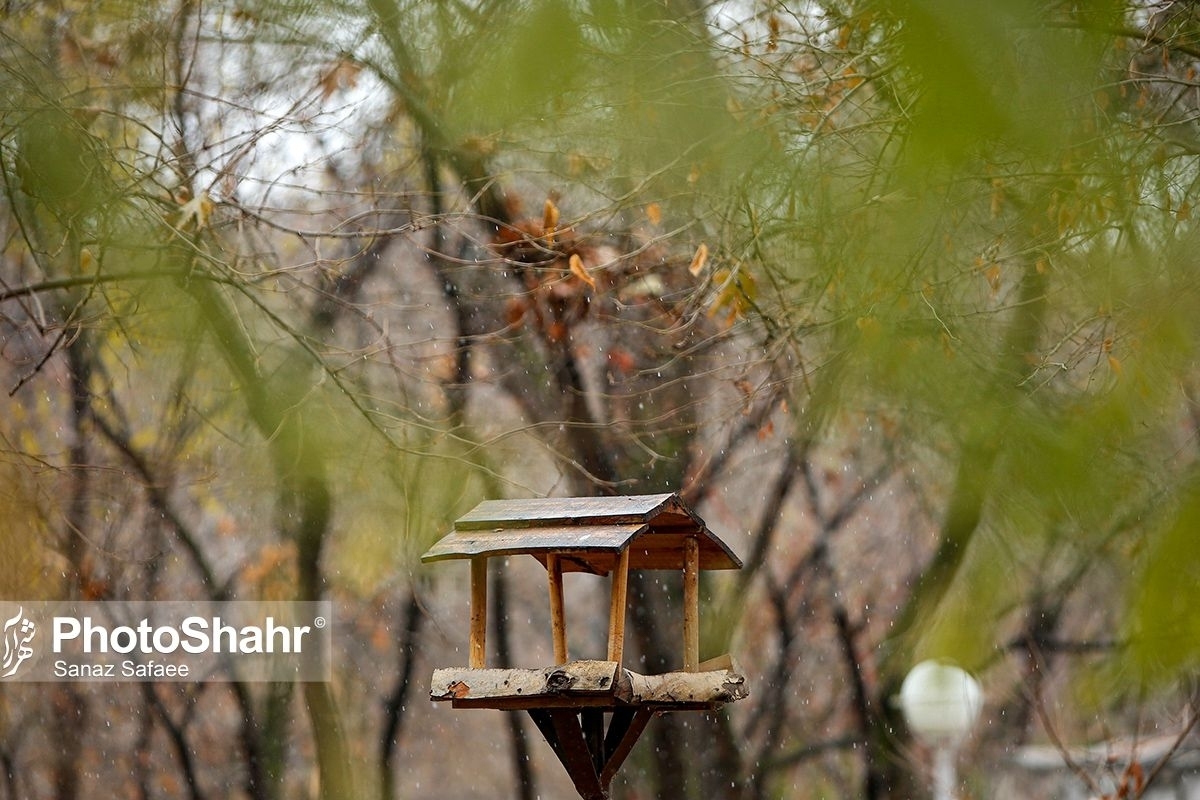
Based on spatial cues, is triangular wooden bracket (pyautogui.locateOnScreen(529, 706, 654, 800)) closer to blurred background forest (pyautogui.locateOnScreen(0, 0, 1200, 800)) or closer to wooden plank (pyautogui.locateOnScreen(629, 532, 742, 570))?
wooden plank (pyautogui.locateOnScreen(629, 532, 742, 570))

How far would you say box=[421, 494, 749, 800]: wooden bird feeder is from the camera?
233 centimetres

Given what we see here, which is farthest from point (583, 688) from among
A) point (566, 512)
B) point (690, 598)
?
point (690, 598)

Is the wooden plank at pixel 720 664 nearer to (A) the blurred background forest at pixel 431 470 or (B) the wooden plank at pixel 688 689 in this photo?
(B) the wooden plank at pixel 688 689

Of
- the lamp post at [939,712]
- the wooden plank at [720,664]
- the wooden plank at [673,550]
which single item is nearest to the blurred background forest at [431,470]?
the lamp post at [939,712]

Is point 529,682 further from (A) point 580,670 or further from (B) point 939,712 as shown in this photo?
(B) point 939,712

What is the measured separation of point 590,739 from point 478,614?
0.33 meters

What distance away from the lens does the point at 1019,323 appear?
5773 millimetres

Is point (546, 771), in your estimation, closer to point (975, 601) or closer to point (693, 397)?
point (693, 397)

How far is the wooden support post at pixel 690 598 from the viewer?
2629 millimetres

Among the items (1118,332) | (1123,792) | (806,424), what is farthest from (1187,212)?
(806,424)

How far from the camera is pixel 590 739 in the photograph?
98.9 inches

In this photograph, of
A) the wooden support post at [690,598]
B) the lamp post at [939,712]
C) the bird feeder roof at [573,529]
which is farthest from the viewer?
the lamp post at [939,712]

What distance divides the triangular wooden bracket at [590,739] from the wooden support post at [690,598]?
0.17 metres

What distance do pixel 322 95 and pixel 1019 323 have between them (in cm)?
324
